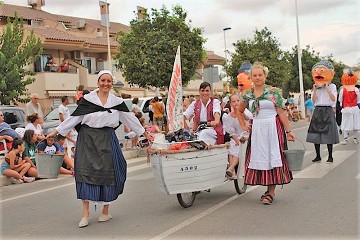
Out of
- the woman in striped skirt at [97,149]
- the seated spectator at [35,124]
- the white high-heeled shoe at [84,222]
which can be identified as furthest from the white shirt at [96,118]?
the seated spectator at [35,124]

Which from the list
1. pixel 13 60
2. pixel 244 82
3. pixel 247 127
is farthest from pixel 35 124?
pixel 13 60

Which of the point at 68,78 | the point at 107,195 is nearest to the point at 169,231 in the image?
the point at 107,195

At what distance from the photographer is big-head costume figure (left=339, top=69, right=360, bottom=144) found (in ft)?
53.1

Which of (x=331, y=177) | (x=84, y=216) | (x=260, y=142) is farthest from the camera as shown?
(x=331, y=177)

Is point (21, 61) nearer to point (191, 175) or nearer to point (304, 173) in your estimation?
point (304, 173)

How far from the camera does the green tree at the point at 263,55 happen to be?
44.3 metres

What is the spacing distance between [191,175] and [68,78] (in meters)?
32.8

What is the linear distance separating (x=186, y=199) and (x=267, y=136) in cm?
140

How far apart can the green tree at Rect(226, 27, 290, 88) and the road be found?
112 feet

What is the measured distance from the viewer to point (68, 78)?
39312mm

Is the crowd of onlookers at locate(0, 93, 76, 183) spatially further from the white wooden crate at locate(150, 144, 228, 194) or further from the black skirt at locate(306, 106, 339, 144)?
the black skirt at locate(306, 106, 339, 144)

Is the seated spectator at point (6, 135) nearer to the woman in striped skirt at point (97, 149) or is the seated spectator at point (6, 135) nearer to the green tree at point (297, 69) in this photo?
the woman in striped skirt at point (97, 149)

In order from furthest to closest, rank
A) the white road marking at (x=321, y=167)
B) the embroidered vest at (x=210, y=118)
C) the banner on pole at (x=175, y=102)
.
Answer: the white road marking at (x=321, y=167) → the embroidered vest at (x=210, y=118) → the banner on pole at (x=175, y=102)

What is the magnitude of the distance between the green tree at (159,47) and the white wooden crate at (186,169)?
1113 inches
